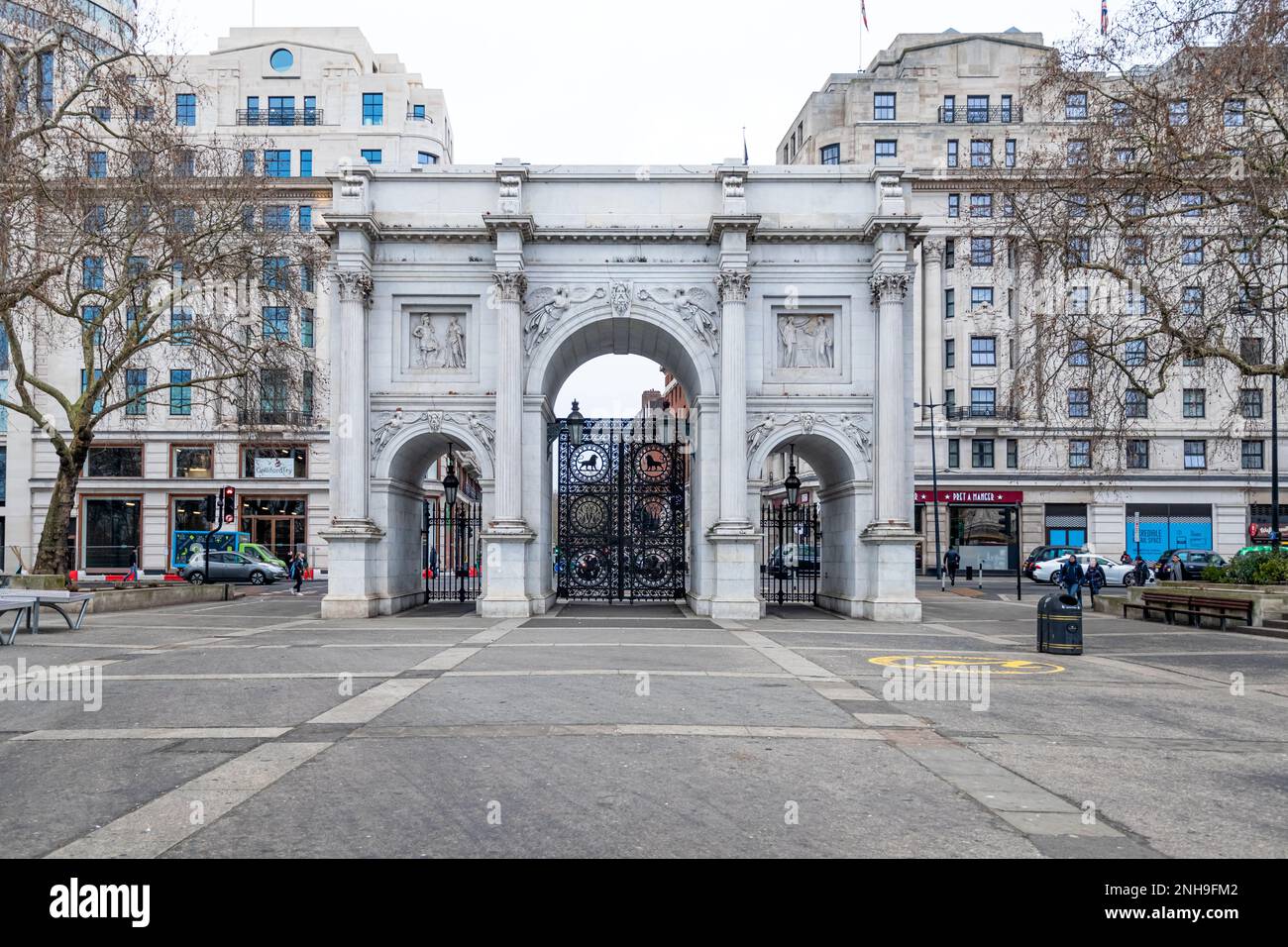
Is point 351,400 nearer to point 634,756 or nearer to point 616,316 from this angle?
point 616,316

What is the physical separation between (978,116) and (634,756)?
59850mm

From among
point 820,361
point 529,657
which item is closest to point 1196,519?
point 820,361

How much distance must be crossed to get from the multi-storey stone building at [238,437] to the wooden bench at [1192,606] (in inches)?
1641

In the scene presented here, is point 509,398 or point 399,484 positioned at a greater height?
point 509,398

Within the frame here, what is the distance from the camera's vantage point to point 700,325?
1094 inches

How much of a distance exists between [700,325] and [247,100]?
44723mm

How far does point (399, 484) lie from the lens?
28891mm

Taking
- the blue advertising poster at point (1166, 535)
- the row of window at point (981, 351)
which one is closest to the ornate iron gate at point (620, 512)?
the row of window at point (981, 351)

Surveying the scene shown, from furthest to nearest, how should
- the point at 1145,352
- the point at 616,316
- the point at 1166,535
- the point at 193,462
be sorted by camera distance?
the point at 1166,535
the point at 193,462
the point at 616,316
the point at 1145,352

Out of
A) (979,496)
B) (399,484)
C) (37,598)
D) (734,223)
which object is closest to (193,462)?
(399,484)

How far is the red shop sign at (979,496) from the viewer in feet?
187

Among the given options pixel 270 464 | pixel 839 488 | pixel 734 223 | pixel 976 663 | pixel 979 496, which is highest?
pixel 734 223

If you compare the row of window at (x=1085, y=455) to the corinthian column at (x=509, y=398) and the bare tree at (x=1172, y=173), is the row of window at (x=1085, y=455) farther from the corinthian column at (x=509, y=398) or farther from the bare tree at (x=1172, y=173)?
the corinthian column at (x=509, y=398)

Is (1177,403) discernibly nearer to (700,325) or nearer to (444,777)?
(700,325)
